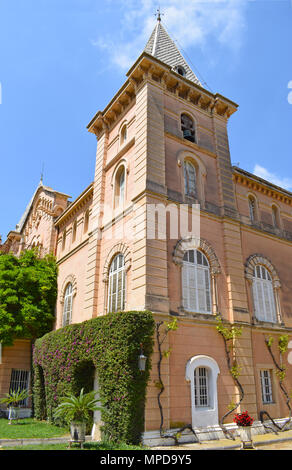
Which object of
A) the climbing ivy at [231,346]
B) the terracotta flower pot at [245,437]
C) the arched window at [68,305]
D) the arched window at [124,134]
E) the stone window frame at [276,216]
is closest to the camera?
the terracotta flower pot at [245,437]

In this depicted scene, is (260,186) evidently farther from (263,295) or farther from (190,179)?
(263,295)

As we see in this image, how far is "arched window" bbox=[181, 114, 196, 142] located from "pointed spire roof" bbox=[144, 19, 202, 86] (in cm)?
382

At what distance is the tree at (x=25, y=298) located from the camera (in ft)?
61.5

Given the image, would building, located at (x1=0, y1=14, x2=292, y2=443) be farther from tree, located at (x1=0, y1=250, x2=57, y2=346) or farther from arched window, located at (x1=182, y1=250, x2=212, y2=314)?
tree, located at (x1=0, y1=250, x2=57, y2=346)

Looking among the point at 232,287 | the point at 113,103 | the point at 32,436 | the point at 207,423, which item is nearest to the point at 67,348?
the point at 32,436

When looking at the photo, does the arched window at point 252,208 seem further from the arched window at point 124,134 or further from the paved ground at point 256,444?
the paved ground at point 256,444

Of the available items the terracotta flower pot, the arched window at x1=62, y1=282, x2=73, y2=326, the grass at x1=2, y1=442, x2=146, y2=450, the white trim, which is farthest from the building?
the terracotta flower pot

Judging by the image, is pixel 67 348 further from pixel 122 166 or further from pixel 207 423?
pixel 122 166

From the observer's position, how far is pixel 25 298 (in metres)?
19.8

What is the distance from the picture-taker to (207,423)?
12039 millimetres

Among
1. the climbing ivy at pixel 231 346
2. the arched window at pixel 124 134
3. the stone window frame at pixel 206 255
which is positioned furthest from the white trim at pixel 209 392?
the arched window at pixel 124 134

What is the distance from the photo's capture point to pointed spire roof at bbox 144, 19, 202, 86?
19.8 metres

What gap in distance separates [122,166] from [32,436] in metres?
11.7

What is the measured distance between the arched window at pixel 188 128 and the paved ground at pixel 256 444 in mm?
12771
